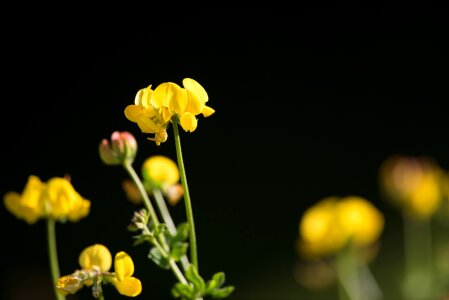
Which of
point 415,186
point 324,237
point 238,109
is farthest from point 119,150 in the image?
point 238,109

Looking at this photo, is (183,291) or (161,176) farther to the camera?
(161,176)

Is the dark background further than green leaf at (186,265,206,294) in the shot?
Yes

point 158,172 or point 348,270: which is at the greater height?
point 158,172

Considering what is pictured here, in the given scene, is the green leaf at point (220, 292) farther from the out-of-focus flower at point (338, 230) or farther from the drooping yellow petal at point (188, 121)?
the out-of-focus flower at point (338, 230)

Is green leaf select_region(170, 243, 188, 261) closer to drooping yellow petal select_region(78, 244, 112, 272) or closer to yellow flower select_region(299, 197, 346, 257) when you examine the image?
drooping yellow petal select_region(78, 244, 112, 272)

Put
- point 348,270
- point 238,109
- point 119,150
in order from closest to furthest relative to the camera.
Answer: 1. point 119,150
2. point 348,270
3. point 238,109

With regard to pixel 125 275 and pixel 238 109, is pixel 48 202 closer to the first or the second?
pixel 125 275

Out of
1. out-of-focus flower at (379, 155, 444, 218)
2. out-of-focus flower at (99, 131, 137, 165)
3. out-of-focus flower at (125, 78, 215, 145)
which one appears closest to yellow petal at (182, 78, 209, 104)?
out-of-focus flower at (125, 78, 215, 145)

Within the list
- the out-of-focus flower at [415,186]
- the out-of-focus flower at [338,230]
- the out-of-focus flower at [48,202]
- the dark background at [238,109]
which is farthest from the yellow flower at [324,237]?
the dark background at [238,109]
